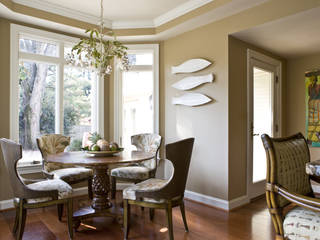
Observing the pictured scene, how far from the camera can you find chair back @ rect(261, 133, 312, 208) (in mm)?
1553

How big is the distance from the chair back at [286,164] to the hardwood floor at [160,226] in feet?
3.43

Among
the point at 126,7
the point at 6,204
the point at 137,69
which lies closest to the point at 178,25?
the point at 126,7

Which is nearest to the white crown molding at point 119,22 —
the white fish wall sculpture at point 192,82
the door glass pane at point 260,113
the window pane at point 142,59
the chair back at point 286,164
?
the window pane at point 142,59

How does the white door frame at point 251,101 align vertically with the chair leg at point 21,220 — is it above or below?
above

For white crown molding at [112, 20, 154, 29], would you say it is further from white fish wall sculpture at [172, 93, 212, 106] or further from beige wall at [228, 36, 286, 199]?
beige wall at [228, 36, 286, 199]

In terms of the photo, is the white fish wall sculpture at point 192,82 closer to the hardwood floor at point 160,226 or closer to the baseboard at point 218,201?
the baseboard at point 218,201

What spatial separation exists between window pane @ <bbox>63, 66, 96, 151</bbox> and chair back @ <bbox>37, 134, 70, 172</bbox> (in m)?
0.59

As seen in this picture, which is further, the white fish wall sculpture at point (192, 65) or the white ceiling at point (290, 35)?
the white fish wall sculpture at point (192, 65)

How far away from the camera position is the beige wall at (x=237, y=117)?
332 cm

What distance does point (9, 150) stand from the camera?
226 centimetres

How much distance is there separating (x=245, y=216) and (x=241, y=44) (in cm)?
226

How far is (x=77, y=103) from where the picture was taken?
13.4 feet

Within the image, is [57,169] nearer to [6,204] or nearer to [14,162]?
[6,204]

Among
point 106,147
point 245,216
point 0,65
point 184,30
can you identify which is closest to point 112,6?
point 184,30
